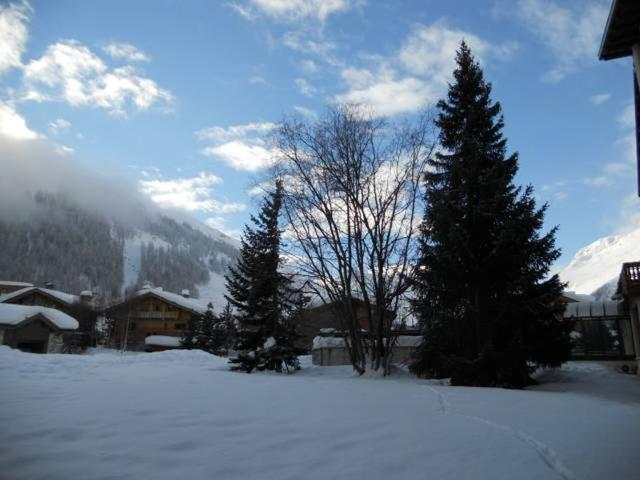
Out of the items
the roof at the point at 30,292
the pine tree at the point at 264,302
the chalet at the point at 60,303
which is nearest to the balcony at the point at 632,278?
the pine tree at the point at 264,302

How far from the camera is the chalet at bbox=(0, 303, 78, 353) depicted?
97.4 feet

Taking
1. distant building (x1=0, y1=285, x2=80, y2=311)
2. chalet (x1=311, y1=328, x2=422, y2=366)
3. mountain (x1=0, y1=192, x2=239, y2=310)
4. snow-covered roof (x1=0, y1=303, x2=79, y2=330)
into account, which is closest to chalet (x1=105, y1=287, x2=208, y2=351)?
distant building (x1=0, y1=285, x2=80, y2=311)

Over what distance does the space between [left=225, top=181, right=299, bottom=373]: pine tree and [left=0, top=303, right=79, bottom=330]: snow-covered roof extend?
20.2 meters

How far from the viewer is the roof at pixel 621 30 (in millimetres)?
6652

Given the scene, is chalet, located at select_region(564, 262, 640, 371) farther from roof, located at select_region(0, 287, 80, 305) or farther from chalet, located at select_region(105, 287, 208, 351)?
roof, located at select_region(0, 287, 80, 305)

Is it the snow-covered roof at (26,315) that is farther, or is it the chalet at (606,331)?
the snow-covered roof at (26,315)

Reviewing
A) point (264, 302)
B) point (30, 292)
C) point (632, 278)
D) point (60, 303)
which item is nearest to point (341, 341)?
point (264, 302)

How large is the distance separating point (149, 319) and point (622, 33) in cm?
4836

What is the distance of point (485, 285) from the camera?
12.1 meters

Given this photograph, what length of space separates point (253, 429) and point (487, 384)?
28.1 ft

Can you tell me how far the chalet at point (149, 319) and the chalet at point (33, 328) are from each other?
34.2 feet

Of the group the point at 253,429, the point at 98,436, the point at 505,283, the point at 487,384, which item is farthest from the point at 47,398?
the point at 505,283

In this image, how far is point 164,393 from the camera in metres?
6.90

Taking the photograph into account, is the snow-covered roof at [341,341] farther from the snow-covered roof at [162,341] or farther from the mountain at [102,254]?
the mountain at [102,254]
